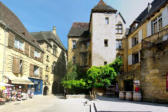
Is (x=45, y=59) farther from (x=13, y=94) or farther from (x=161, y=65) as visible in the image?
(x=161, y=65)

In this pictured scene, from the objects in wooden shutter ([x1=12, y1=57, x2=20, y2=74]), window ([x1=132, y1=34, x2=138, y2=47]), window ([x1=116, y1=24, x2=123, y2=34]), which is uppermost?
window ([x1=116, y1=24, x2=123, y2=34])

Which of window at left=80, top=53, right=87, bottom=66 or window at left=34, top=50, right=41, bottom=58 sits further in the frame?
window at left=80, top=53, right=87, bottom=66

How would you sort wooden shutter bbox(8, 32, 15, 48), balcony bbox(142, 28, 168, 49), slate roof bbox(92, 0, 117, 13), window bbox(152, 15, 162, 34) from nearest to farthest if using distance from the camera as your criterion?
1. balcony bbox(142, 28, 168, 49)
2. window bbox(152, 15, 162, 34)
3. wooden shutter bbox(8, 32, 15, 48)
4. slate roof bbox(92, 0, 117, 13)

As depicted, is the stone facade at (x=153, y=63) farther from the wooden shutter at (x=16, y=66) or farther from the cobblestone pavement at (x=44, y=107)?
the wooden shutter at (x=16, y=66)

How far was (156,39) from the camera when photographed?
11.1 metres

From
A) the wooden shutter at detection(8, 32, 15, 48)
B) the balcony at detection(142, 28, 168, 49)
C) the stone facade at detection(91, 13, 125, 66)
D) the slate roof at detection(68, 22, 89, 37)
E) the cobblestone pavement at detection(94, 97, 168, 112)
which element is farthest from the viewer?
the slate roof at detection(68, 22, 89, 37)

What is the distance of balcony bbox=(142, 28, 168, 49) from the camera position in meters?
10.4

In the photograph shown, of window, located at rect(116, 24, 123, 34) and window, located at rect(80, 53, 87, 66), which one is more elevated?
window, located at rect(116, 24, 123, 34)

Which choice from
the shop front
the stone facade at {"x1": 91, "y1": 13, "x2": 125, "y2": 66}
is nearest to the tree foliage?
the stone facade at {"x1": 91, "y1": 13, "x2": 125, "y2": 66}

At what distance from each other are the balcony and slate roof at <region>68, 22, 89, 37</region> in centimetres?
1547

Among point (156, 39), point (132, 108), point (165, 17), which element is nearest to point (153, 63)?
point (156, 39)

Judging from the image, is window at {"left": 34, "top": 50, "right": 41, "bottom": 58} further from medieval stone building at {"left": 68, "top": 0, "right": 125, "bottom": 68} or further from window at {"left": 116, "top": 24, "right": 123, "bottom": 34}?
window at {"left": 116, "top": 24, "right": 123, "bottom": 34}

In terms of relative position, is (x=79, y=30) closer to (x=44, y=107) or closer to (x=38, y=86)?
(x=38, y=86)

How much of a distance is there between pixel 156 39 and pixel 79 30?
18.2 metres
